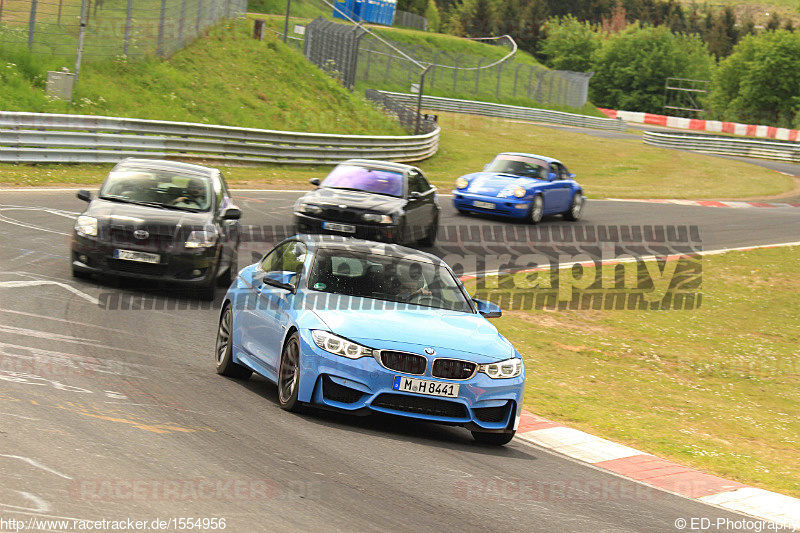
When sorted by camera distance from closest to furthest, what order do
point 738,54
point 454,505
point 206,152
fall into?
point 454,505
point 206,152
point 738,54

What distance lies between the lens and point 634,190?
37.9 meters

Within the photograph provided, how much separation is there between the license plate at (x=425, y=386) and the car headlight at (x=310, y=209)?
400 inches

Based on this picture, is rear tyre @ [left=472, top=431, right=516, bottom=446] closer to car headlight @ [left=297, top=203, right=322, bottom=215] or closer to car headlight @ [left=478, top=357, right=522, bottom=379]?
car headlight @ [left=478, top=357, right=522, bottom=379]

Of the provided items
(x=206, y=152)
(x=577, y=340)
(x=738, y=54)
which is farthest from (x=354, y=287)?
(x=738, y=54)

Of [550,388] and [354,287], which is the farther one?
[550,388]

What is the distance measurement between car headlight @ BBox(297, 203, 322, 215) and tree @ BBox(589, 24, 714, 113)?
10001 cm

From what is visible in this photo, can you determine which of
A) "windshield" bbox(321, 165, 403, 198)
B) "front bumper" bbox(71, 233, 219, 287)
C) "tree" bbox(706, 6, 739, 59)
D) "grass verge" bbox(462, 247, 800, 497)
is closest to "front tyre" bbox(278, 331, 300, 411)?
"grass verge" bbox(462, 247, 800, 497)

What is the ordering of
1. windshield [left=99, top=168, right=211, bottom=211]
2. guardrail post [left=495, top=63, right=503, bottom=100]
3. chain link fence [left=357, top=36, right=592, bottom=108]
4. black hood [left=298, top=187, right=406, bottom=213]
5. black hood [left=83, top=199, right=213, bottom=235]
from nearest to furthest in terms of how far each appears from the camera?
1. black hood [left=83, top=199, right=213, bottom=235]
2. windshield [left=99, top=168, right=211, bottom=211]
3. black hood [left=298, top=187, right=406, bottom=213]
4. chain link fence [left=357, top=36, right=592, bottom=108]
5. guardrail post [left=495, top=63, right=503, bottom=100]

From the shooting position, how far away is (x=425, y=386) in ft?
25.5

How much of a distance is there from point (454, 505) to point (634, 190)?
1302 inches

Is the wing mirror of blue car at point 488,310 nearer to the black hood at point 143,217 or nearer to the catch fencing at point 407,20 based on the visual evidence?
the black hood at point 143,217

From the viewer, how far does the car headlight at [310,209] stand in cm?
1769

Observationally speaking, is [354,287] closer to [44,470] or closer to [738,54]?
[44,470]

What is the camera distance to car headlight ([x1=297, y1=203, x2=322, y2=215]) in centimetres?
1769
